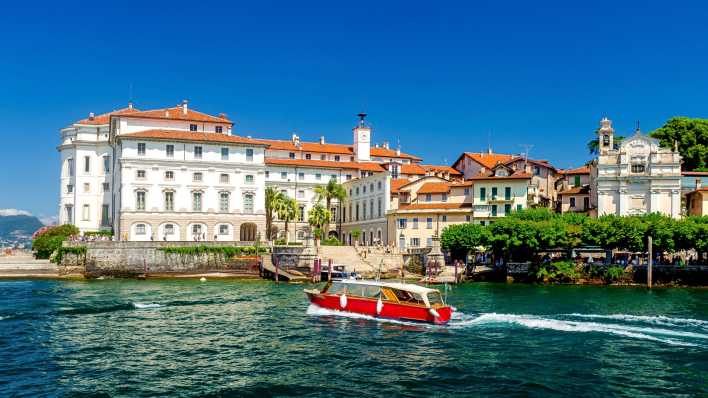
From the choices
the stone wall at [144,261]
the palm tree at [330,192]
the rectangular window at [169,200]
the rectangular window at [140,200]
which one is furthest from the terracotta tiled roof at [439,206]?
the rectangular window at [140,200]

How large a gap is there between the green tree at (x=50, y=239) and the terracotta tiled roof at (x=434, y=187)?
146ft

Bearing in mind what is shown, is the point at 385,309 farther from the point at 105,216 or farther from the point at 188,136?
the point at 105,216

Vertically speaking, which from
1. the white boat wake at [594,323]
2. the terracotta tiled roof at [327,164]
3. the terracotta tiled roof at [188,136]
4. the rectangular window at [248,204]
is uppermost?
the terracotta tiled roof at [188,136]

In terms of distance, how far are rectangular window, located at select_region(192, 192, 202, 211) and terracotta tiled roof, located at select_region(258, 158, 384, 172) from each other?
16.4 m

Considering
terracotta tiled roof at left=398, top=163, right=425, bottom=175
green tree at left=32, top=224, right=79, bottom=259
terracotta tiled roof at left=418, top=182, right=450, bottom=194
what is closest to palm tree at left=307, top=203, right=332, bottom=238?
terracotta tiled roof at left=418, top=182, right=450, bottom=194

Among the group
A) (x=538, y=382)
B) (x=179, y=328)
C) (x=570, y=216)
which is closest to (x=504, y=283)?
(x=570, y=216)

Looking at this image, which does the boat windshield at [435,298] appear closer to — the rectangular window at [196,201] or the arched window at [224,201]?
the arched window at [224,201]

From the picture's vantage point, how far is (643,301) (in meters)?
50.8

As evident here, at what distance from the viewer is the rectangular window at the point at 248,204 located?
8581 centimetres

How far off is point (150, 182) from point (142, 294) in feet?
101

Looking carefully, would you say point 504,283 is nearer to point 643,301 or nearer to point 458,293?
point 458,293

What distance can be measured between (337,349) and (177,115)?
62.6 m

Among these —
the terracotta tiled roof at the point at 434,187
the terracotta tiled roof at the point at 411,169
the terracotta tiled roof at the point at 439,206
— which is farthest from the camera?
the terracotta tiled roof at the point at 411,169

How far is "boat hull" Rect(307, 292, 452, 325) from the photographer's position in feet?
123
